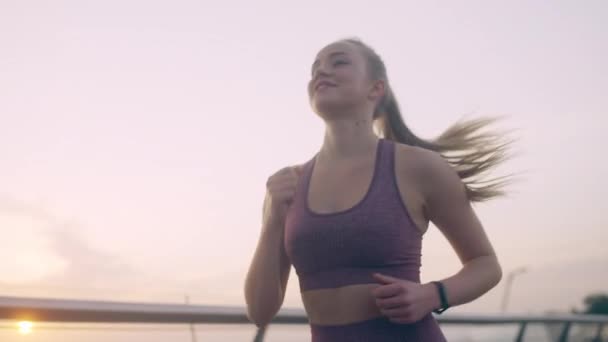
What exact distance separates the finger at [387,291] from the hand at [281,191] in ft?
1.36

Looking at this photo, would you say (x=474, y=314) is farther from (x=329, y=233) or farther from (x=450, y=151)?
(x=329, y=233)

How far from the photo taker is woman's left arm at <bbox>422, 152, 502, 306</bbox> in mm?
2041

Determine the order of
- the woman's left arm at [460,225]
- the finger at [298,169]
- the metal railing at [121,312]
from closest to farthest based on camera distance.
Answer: the woman's left arm at [460,225], the finger at [298,169], the metal railing at [121,312]

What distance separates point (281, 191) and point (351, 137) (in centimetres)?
32

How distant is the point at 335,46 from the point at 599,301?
167ft

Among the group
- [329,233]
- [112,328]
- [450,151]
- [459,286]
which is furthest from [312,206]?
[112,328]

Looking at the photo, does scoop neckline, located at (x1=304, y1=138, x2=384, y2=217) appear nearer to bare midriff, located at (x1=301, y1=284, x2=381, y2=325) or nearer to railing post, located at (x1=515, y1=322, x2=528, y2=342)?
bare midriff, located at (x1=301, y1=284, x2=381, y2=325)

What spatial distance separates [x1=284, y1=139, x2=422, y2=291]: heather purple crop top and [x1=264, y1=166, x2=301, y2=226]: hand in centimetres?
6

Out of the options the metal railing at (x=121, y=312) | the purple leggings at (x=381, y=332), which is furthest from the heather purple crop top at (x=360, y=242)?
the metal railing at (x=121, y=312)

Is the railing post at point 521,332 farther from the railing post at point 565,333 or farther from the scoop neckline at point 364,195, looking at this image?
the scoop neckline at point 364,195

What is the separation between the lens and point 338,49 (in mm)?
2328

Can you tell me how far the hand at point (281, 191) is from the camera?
81.7 inches

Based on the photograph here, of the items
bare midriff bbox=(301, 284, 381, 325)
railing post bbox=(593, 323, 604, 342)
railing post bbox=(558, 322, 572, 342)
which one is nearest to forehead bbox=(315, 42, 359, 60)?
bare midriff bbox=(301, 284, 381, 325)

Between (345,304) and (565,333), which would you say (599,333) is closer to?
(565,333)
